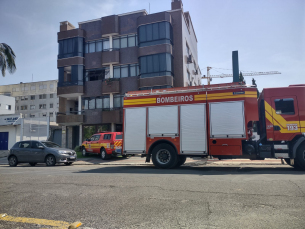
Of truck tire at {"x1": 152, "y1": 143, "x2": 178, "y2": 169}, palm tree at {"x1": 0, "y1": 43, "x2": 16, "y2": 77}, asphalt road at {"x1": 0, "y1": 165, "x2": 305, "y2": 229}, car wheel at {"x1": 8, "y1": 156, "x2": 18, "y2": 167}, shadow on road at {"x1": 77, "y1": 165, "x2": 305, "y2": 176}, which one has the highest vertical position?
palm tree at {"x1": 0, "y1": 43, "x2": 16, "y2": 77}

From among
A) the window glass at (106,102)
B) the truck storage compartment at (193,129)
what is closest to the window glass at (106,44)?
the window glass at (106,102)

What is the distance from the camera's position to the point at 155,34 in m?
26.1

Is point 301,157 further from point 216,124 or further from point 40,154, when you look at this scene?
point 40,154

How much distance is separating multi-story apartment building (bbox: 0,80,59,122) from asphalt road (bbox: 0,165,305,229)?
211 feet

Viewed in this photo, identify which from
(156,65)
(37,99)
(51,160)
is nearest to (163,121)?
(51,160)

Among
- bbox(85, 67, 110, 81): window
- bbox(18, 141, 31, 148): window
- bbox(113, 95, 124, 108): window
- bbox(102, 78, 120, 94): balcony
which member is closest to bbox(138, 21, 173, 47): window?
bbox(102, 78, 120, 94): balcony

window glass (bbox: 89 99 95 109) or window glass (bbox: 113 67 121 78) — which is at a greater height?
window glass (bbox: 113 67 121 78)

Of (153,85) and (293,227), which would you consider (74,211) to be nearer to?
(293,227)

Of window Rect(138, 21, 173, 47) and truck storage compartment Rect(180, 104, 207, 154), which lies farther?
window Rect(138, 21, 173, 47)

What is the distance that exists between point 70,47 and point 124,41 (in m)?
6.39

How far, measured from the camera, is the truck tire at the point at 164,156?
434 inches

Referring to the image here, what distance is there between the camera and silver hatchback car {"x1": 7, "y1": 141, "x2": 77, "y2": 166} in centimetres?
1487

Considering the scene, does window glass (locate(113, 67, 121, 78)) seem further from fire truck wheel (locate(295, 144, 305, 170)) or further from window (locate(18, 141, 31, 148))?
fire truck wheel (locate(295, 144, 305, 170))

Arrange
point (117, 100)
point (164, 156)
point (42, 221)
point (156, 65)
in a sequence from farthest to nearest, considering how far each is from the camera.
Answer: point (117, 100)
point (156, 65)
point (164, 156)
point (42, 221)
